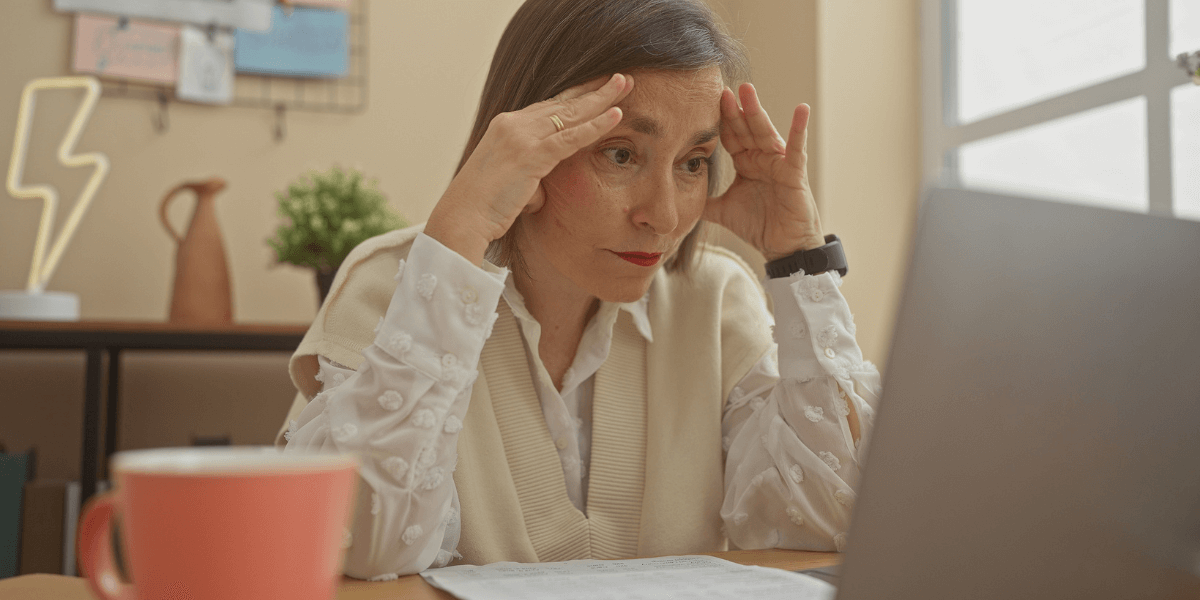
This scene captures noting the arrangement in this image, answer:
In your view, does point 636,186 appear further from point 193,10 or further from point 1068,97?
point 193,10

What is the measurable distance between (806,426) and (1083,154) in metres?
1.09

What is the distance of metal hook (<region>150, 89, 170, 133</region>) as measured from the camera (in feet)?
6.54

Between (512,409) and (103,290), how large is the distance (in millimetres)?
1354

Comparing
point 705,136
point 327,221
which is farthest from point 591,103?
point 327,221

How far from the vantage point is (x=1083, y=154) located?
5.70ft

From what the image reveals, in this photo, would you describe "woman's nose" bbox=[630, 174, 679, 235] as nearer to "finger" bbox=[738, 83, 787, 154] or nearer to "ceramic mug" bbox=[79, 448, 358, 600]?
"finger" bbox=[738, 83, 787, 154]

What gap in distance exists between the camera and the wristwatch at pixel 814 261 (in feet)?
3.43

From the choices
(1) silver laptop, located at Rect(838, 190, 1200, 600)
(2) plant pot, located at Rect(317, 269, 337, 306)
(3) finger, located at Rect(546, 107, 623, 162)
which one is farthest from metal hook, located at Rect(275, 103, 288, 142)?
(1) silver laptop, located at Rect(838, 190, 1200, 600)

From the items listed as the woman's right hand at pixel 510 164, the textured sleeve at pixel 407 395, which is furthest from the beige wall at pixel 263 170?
the textured sleeve at pixel 407 395

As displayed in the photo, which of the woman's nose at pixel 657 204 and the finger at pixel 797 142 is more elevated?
the finger at pixel 797 142

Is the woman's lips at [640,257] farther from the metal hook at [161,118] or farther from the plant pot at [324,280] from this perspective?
the metal hook at [161,118]

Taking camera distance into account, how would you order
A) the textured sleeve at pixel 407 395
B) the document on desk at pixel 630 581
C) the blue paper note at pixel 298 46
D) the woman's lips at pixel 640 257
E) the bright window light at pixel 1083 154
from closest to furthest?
1. the document on desk at pixel 630 581
2. the textured sleeve at pixel 407 395
3. the woman's lips at pixel 640 257
4. the bright window light at pixel 1083 154
5. the blue paper note at pixel 298 46

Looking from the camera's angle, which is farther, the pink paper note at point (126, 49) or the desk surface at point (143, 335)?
the pink paper note at point (126, 49)

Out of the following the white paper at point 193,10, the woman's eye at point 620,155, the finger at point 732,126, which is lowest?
the woman's eye at point 620,155
